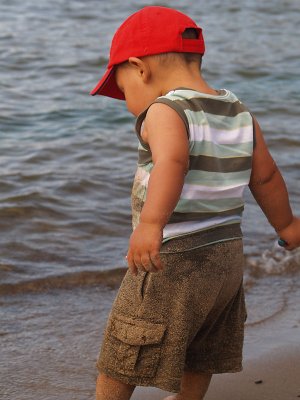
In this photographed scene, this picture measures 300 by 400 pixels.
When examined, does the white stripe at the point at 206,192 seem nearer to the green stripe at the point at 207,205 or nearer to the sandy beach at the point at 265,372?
the green stripe at the point at 207,205

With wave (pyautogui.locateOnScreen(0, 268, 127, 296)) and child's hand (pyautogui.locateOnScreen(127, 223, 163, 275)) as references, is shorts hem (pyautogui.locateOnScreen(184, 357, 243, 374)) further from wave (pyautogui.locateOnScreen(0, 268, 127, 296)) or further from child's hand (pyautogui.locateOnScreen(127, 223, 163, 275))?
wave (pyautogui.locateOnScreen(0, 268, 127, 296))

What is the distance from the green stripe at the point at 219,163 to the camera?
2.59 metres

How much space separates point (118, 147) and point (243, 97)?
2.11m

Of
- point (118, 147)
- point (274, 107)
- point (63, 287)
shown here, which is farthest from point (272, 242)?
point (274, 107)

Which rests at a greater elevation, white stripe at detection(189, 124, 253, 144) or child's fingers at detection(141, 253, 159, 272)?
white stripe at detection(189, 124, 253, 144)

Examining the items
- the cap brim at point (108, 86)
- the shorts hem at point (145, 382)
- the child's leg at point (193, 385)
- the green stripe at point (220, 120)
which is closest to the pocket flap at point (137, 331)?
the shorts hem at point (145, 382)

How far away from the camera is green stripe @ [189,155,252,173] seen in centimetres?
259

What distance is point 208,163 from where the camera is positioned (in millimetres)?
2605

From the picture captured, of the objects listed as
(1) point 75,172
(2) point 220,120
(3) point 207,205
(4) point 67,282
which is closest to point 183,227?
(3) point 207,205

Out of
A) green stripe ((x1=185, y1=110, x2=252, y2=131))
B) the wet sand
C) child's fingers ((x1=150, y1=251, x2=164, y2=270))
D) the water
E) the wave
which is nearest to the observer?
child's fingers ((x1=150, y1=251, x2=164, y2=270))

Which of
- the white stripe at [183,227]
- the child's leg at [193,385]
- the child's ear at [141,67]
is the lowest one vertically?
the child's leg at [193,385]

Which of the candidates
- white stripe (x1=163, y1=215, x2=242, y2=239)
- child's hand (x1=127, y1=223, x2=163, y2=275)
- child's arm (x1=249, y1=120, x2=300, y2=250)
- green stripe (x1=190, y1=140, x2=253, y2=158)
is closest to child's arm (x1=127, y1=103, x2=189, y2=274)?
child's hand (x1=127, y1=223, x2=163, y2=275)

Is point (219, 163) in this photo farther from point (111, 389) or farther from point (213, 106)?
point (111, 389)

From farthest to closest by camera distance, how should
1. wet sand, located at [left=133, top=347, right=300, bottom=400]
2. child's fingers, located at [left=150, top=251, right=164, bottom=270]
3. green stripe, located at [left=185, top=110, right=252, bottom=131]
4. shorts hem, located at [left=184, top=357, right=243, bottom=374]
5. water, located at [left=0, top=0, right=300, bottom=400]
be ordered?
water, located at [left=0, top=0, right=300, bottom=400], wet sand, located at [left=133, top=347, right=300, bottom=400], shorts hem, located at [left=184, top=357, right=243, bottom=374], green stripe, located at [left=185, top=110, right=252, bottom=131], child's fingers, located at [left=150, top=251, right=164, bottom=270]
